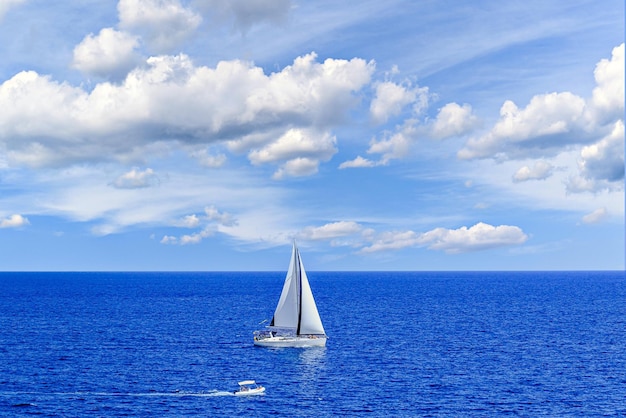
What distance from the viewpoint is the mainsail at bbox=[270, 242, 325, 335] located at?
122812mm

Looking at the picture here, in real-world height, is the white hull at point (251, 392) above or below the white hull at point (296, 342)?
below

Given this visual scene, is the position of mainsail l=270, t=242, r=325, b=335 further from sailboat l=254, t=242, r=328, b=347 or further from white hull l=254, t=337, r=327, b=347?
white hull l=254, t=337, r=327, b=347

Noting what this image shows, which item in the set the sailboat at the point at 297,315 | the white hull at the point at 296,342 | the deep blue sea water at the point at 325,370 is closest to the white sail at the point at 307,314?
the sailboat at the point at 297,315

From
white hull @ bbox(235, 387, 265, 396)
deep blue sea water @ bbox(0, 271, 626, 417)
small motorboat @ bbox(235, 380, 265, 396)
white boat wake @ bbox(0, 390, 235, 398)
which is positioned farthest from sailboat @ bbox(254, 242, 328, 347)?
white boat wake @ bbox(0, 390, 235, 398)

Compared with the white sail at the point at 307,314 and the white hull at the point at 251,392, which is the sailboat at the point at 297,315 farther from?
the white hull at the point at 251,392

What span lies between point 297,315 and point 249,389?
38312mm

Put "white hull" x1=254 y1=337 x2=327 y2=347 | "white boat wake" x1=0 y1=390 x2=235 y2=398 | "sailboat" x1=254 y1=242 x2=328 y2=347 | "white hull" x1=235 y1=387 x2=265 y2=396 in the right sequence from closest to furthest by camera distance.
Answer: "white boat wake" x1=0 y1=390 x2=235 y2=398
"white hull" x1=235 y1=387 x2=265 y2=396
"white hull" x1=254 y1=337 x2=327 y2=347
"sailboat" x1=254 y1=242 x2=328 y2=347

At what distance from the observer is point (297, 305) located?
124 m

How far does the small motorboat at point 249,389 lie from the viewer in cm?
8456

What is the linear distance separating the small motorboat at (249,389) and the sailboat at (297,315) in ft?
107

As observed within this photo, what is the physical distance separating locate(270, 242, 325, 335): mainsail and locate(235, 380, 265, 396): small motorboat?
3404 cm

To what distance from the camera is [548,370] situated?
102 m

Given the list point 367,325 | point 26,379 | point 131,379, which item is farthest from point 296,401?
point 367,325

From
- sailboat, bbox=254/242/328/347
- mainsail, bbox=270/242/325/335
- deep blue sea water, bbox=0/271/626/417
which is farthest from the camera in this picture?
mainsail, bbox=270/242/325/335
